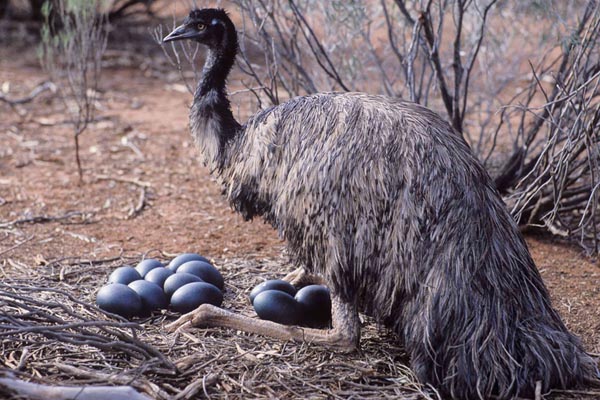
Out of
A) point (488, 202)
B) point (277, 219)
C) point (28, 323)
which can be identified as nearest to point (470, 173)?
point (488, 202)

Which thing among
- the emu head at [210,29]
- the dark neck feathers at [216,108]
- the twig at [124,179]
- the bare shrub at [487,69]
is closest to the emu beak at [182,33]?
the emu head at [210,29]

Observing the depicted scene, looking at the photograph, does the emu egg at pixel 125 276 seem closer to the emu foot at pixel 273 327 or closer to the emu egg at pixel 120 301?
the emu egg at pixel 120 301

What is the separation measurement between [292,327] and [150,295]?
81cm

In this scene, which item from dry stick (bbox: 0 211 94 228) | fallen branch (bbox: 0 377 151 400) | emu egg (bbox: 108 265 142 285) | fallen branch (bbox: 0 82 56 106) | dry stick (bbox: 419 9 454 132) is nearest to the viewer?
fallen branch (bbox: 0 377 151 400)

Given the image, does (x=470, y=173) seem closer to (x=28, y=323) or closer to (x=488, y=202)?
(x=488, y=202)

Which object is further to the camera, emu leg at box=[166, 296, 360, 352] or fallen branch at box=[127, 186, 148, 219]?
fallen branch at box=[127, 186, 148, 219]

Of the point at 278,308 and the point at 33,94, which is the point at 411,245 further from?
the point at 33,94

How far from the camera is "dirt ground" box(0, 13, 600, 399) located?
5250 mm

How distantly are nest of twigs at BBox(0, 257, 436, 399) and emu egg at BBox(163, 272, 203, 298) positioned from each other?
275 millimetres

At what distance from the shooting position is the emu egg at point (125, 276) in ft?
15.4

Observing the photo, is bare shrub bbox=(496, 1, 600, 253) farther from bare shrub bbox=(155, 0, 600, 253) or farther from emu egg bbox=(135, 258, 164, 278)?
emu egg bbox=(135, 258, 164, 278)

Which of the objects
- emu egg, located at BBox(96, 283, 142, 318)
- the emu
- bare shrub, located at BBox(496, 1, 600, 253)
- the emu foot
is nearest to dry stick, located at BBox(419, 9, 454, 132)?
bare shrub, located at BBox(496, 1, 600, 253)

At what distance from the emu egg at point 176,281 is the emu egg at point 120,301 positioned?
0.67 ft

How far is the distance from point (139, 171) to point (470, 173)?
428 centimetres
